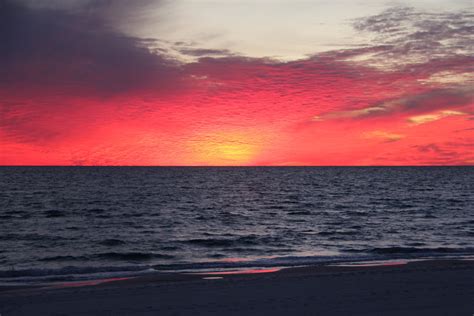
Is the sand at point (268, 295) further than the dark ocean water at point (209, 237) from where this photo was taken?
No

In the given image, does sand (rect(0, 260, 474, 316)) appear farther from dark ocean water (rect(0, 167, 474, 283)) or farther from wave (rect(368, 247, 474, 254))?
wave (rect(368, 247, 474, 254))

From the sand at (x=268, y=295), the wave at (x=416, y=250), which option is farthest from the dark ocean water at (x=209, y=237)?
the sand at (x=268, y=295)

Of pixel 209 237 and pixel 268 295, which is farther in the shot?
pixel 209 237

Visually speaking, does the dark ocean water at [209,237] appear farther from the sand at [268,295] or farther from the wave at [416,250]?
the sand at [268,295]

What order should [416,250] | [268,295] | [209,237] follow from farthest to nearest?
[209,237] → [416,250] → [268,295]

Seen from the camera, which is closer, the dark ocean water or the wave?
the dark ocean water

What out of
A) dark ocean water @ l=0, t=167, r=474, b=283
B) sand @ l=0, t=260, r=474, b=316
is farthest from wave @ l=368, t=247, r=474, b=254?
sand @ l=0, t=260, r=474, b=316

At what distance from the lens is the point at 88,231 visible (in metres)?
32.3

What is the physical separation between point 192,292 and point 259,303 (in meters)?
2.03

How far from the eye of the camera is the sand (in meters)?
10.9

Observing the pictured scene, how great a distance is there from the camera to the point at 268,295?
12.3m

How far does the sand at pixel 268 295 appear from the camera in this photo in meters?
10.9

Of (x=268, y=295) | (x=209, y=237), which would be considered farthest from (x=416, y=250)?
(x=268, y=295)

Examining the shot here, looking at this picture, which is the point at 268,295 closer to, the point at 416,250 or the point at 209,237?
the point at 416,250
